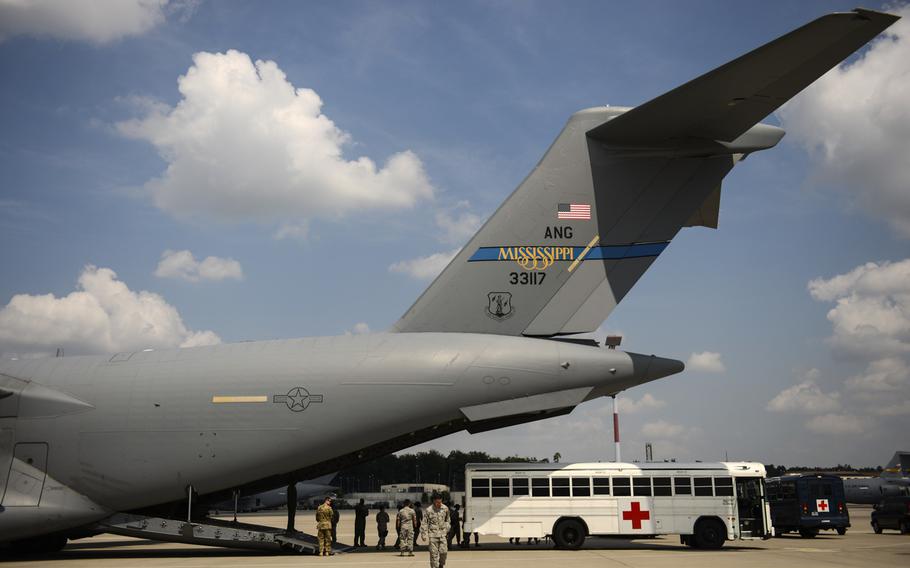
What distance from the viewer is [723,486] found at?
1773 cm

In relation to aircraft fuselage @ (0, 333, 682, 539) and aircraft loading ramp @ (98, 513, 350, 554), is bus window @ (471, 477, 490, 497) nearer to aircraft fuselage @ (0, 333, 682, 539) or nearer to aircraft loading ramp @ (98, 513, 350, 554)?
aircraft fuselage @ (0, 333, 682, 539)

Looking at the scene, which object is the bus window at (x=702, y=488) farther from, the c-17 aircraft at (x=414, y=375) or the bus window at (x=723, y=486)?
the c-17 aircraft at (x=414, y=375)

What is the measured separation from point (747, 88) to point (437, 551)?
30.6 feet

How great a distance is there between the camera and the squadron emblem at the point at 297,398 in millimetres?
15258

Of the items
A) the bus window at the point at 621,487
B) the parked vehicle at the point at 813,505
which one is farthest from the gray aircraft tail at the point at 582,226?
the parked vehicle at the point at 813,505

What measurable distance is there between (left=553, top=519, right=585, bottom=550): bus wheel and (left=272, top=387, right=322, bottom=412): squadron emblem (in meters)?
6.42

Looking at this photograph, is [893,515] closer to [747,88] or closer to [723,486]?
[723,486]

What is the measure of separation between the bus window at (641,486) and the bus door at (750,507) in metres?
2.10

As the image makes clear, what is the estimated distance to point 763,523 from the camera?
58.0 ft

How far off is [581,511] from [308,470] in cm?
628

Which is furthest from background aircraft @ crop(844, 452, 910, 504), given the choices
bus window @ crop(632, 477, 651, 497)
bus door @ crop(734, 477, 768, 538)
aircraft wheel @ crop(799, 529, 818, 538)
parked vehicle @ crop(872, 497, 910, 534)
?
bus window @ crop(632, 477, 651, 497)

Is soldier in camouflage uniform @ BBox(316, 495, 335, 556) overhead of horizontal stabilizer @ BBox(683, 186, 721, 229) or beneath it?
beneath

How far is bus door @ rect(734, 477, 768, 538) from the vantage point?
17703 mm

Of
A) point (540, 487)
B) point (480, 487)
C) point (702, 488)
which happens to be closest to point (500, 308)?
point (480, 487)
